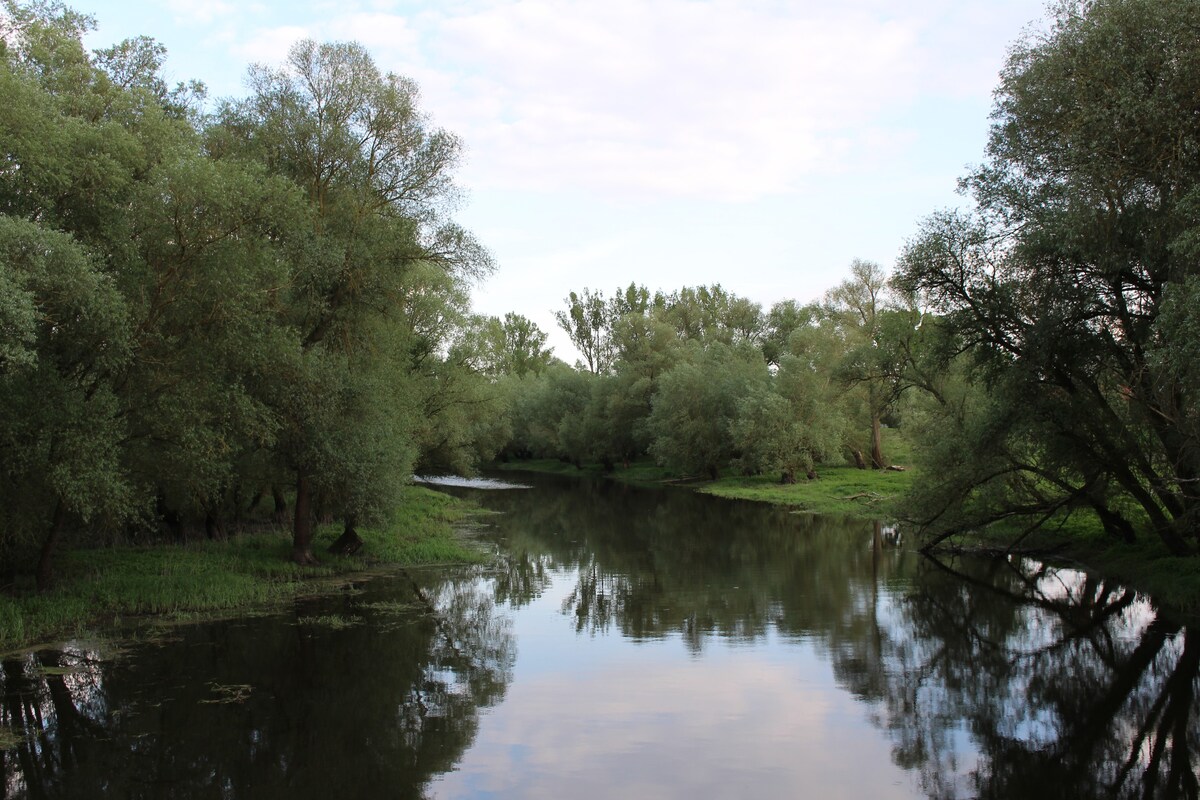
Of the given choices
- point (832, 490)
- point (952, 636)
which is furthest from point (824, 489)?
point (952, 636)

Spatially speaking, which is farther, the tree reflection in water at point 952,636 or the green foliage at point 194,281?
the green foliage at point 194,281

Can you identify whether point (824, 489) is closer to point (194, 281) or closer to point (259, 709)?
point (194, 281)

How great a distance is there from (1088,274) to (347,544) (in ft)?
66.2

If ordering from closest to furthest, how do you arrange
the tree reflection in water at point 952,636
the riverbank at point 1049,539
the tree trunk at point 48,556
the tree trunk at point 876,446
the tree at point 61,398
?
the tree reflection in water at point 952,636 → the tree at point 61,398 → the tree trunk at point 48,556 → the riverbank at point 1049,539 → the tree trunk at point 876,446

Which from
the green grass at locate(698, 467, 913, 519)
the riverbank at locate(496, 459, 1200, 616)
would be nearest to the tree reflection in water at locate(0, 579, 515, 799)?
the riverbank at locate(496, 459, 1200, 616)

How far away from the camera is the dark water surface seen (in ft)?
34.8

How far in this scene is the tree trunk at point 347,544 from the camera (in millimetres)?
25547

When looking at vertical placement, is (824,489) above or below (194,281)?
below

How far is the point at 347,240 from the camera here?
71.5 feet

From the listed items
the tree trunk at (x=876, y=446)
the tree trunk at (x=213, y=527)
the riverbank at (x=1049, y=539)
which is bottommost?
the riverbank at (x=1049, y=539)

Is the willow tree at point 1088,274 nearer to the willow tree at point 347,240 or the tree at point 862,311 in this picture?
the willow tree at point 347,240

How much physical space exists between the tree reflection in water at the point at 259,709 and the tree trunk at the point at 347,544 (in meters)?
7.04

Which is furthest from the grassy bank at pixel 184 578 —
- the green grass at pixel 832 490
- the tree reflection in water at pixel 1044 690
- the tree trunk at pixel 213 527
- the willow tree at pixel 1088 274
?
the green grass at pixel 832 490

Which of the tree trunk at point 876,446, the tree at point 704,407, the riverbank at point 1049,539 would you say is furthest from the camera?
the tree at point 704,407
